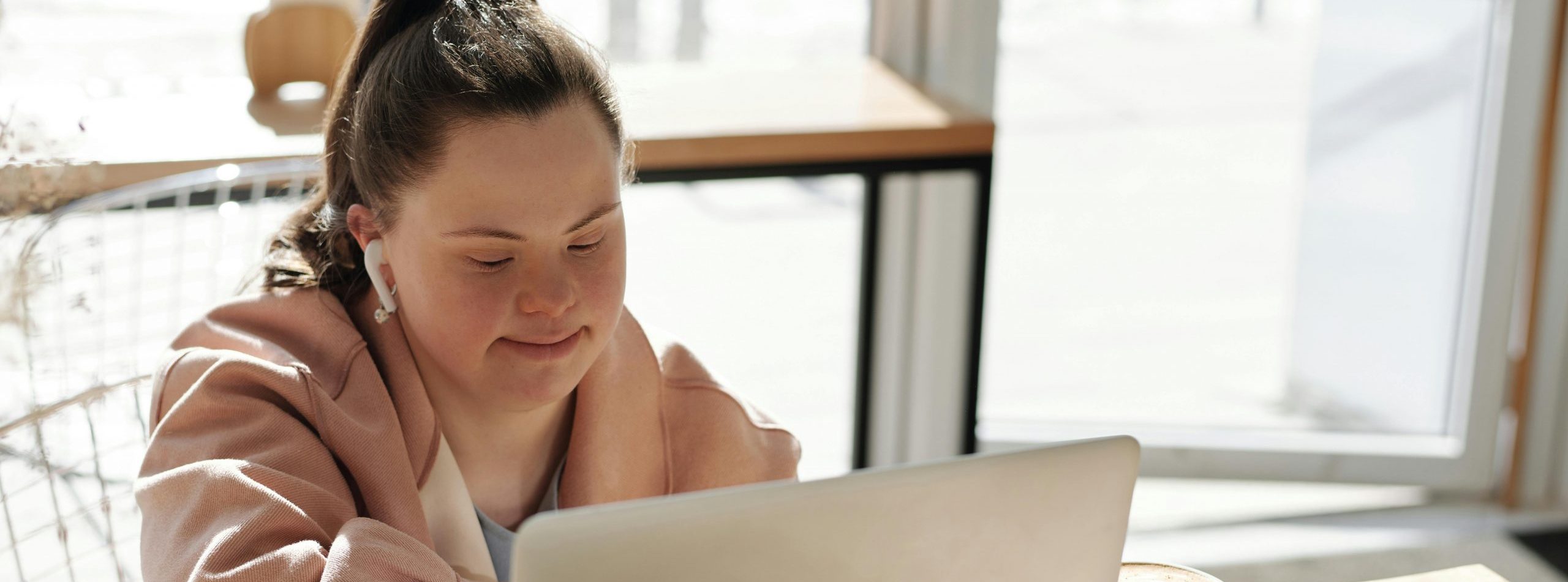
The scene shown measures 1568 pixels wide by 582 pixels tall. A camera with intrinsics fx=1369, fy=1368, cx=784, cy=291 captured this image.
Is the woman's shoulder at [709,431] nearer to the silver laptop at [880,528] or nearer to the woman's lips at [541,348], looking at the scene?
the woman's lips at [541,348]

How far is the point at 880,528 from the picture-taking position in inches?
24.5

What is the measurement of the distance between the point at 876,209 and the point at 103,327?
1207mm

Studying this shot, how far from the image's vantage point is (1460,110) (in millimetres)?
2373

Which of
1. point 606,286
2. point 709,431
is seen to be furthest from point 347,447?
point 709,431

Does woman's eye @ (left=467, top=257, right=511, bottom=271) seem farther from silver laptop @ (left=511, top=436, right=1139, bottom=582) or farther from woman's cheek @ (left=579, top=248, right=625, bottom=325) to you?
silver laptop @ (left=511, top=436, right=1139, bottom=582)

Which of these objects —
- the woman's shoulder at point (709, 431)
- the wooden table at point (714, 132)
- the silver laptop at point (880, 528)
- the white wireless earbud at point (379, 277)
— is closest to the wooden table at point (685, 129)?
the wooden table at point (714, 132)

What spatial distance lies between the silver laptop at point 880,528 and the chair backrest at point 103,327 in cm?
51

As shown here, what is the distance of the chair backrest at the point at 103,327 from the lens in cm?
106

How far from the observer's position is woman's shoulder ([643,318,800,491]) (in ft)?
3.73

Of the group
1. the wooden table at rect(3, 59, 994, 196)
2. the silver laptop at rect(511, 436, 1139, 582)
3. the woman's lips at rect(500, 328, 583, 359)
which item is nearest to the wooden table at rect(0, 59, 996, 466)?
the wooden table at rect(3, 59, 994, 196)

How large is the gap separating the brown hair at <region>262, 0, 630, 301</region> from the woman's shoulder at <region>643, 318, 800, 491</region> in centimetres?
20

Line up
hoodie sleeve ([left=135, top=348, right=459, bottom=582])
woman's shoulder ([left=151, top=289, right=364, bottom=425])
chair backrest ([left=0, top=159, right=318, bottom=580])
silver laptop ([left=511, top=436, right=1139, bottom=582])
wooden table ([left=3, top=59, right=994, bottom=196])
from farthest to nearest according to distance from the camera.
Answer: wooden table ([left=3, top=59, right=994, bottom=196])
chair backrest ([left=0, top=159, right=318, bottom=580])
woman's shoulder ([left=151, top=289, right=364, bottom=425])
hoodie sleeve ([left=135, top=348, right=459, bottom=582])
silver laptop ([left=511, top=436, right=1139, bottom=582])

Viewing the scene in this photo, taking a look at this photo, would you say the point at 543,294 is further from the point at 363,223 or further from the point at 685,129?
the point at 685,129

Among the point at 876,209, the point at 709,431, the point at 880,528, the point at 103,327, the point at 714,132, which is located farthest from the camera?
the point at 876,209
